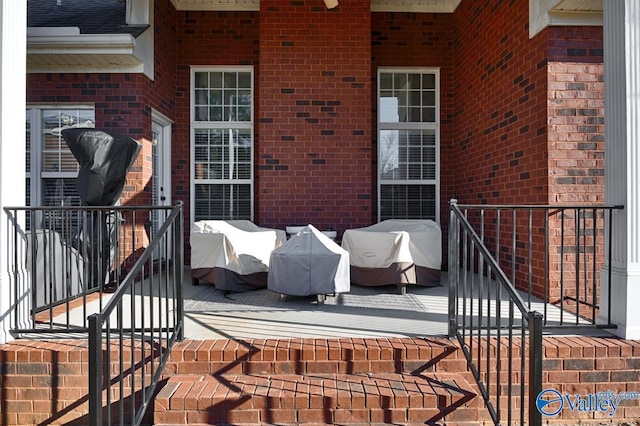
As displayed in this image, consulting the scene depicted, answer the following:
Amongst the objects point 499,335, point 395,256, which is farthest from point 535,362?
point 395,256

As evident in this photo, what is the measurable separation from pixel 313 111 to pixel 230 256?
2566 millimetres

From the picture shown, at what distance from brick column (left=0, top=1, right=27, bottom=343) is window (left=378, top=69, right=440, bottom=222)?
4614mm

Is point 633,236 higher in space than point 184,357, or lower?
higher

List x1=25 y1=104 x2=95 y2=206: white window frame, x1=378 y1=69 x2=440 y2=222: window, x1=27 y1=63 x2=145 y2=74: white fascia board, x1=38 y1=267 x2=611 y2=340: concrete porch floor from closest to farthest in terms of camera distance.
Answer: x1=38 y1=267 x2=611 y2=340: concrete porch floor, x1=27 y1=63 x2=145 y2=74: white fascia board, x1=25 y1=104 x2=95 y2=206: white window frame, x1=378 y1=69 x2=440 y2=222: window

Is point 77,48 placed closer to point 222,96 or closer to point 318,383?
point 222,96

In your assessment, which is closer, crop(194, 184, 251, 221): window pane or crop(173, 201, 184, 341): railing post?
crop(173, 201, 184, 341): railing post

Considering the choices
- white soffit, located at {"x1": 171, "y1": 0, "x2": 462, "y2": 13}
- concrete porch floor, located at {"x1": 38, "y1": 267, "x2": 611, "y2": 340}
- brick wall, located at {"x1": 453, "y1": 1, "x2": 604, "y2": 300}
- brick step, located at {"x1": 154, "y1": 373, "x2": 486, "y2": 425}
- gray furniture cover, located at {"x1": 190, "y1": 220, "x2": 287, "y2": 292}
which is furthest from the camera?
white soffit, located at {"x1": 171, "y1": 0, "x2": 462, "y2": 13}

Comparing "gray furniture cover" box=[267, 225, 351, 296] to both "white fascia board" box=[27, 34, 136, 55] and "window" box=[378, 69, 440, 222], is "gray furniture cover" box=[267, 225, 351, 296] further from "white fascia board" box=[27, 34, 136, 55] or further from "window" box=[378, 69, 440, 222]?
"white fascia board" box=[27, 34, 136, 55]

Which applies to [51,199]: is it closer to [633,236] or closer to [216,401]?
[216,401]

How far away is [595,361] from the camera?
284 cm

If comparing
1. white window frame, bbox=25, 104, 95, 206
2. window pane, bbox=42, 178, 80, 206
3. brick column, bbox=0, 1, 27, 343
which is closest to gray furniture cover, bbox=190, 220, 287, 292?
brick column, bbox=0, 1, 27, 343

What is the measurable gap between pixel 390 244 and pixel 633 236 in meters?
2.13

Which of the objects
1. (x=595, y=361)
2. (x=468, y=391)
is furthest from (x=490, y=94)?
(x=468, y=391)

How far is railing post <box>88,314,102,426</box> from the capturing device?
178 cm
